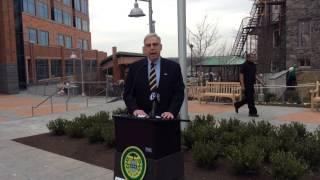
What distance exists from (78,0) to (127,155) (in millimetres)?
75926

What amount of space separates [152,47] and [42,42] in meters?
54.2

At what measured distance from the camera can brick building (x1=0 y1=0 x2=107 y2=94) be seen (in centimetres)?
3431

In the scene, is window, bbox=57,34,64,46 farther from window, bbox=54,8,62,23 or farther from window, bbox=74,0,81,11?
window, bbox=74,0,81,11

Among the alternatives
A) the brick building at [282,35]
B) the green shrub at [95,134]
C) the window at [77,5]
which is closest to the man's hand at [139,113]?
the green shrub at [95,134]

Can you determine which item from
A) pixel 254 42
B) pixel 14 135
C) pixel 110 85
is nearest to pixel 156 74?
pixel 14 135

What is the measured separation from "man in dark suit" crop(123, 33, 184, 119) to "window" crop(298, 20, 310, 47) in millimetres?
26910

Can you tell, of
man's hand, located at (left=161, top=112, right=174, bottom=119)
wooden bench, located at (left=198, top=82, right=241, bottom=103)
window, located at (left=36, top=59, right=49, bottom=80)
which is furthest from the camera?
window, located at (left=36, top=59, right=49, bottom=80)

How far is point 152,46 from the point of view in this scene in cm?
449

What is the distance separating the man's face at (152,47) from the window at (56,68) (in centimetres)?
5172

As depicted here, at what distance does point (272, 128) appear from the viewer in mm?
7590

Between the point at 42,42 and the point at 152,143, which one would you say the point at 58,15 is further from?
the point at 152,143

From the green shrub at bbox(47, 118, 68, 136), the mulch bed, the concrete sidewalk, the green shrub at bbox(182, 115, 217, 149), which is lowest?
the concrete sidewalk

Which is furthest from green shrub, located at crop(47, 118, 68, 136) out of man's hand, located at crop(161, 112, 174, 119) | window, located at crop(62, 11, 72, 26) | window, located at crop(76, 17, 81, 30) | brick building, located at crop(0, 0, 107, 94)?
window, located at crop(76, 17, 81, 30)

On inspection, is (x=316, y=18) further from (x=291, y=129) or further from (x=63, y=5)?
(x=63, y=5)
